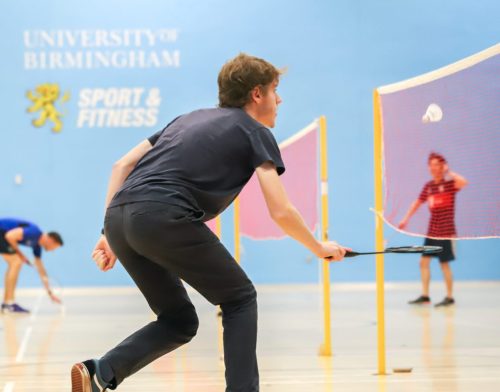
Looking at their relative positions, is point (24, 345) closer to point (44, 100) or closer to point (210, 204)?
point (210, 204)

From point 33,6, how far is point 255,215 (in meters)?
5.87

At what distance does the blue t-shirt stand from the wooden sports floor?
691mm

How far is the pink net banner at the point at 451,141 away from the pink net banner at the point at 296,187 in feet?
2.91

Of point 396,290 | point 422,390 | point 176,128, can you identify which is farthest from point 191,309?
point 396,290

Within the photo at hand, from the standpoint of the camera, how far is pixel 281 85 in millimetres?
12703

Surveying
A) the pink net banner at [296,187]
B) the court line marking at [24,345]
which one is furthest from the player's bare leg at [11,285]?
the pink net banner at [296,187]

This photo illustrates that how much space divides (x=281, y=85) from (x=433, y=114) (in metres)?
8.24

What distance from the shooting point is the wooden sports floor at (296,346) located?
457 cm

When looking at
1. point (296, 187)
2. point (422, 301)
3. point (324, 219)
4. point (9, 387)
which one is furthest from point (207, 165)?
point (422, 301)

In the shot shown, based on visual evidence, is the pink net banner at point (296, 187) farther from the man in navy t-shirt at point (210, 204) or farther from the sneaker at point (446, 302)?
the man in navy t-shirt at point (210, 204)

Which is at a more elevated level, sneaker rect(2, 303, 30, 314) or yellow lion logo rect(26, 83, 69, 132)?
yellow lion logo rect(26, 83, 69, 132)

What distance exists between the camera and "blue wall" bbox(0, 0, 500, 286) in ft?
41.2

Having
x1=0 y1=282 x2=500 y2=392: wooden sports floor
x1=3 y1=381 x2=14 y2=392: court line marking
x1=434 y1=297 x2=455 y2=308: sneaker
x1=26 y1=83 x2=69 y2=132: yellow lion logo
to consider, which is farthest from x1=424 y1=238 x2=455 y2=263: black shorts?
x1=26 y1=83 x2=69 y2=132: yellow lion logo

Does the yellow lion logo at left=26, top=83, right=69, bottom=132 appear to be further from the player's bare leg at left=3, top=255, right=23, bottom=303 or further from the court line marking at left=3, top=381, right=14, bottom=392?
the court line marking at left=3, top=381, right=14, bottom=392
